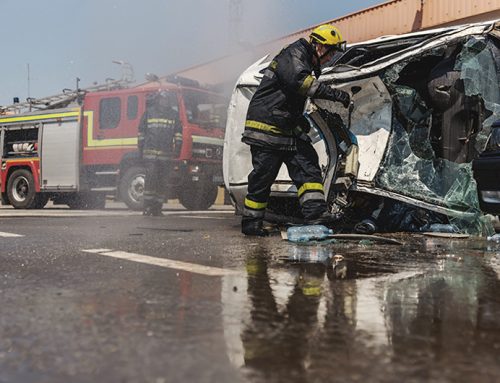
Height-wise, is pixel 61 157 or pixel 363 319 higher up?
pixel 61 157

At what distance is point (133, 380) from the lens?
1.34 metres

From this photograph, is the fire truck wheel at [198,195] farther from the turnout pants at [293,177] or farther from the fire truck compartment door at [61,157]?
the turnout pants at [293,177]

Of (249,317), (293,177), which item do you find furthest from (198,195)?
(249,317)

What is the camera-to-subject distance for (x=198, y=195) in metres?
10.7

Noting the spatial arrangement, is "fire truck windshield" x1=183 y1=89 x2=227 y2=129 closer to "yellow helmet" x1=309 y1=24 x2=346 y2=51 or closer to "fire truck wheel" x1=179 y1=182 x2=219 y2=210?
"fire truck wheel" x1=179 y1=182 x2=219 y2=210

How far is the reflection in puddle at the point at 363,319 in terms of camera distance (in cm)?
145

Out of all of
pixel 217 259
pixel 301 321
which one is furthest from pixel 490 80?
pixel 301 321

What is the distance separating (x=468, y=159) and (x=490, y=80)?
659mm

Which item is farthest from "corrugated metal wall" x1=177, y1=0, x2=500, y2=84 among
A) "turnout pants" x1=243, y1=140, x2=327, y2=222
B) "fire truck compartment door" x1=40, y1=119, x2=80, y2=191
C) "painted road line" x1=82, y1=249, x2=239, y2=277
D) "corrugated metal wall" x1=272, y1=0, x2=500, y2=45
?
"painted road line" x1=82, y1=249, x2=239, y2=277

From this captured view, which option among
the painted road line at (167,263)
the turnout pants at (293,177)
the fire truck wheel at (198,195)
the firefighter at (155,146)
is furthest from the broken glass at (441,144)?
the fire truck wheel at (198,195)

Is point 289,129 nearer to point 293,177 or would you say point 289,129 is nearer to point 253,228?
point 293,177

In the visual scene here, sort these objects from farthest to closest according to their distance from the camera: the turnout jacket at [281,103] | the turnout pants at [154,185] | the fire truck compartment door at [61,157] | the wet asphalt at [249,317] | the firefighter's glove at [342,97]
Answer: the fire truck compartment door at [61,157], the turnout pants at [154,185], the turnout jacket at [281,103], the firefighter's glove at [342,97], the wet asphalt at [249,317]

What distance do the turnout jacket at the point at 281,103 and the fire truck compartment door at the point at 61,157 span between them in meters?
7.87

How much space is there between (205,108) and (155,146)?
8.14ft
